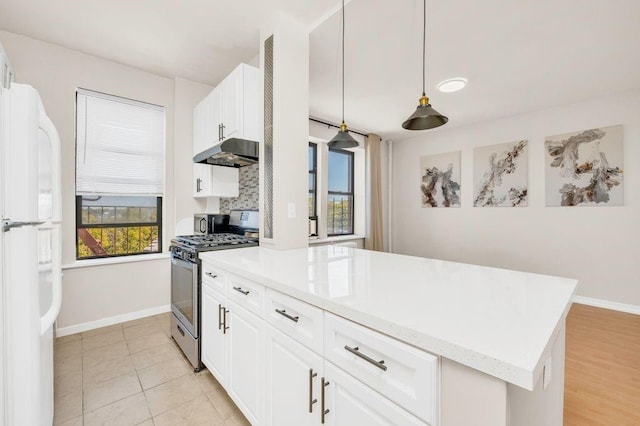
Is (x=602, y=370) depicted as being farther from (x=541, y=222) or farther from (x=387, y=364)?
(x=387, y=364)

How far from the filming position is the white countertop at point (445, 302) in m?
0.63

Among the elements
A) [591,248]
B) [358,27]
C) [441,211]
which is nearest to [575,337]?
[591,248]

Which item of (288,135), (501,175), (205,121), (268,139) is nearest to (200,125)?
(205,121)

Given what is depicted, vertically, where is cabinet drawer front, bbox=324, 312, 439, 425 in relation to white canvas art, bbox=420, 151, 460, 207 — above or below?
below

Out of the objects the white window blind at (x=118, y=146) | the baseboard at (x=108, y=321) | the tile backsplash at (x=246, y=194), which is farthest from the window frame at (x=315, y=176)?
the baseboard at (x=108, y=321)

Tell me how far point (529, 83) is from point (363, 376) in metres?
3.76

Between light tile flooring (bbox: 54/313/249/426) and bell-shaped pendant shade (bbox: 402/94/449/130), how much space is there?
206 cm

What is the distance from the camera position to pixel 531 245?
392 cm

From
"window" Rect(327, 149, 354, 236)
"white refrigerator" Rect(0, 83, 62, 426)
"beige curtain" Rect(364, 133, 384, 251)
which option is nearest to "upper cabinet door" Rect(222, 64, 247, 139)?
"white refrigerator" Rect(0, 83, 62, 426)

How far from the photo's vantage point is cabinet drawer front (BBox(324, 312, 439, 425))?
0.70 metres

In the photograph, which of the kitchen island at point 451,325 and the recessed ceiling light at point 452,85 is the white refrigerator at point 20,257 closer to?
the kitchen island at point 451,325

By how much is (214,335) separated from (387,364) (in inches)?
54.5

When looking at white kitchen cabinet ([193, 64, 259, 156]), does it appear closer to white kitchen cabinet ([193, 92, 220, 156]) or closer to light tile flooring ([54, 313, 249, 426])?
white kitchen cabinet ([193, 92, 220, 156])

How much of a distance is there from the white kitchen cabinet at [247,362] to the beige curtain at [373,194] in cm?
367
